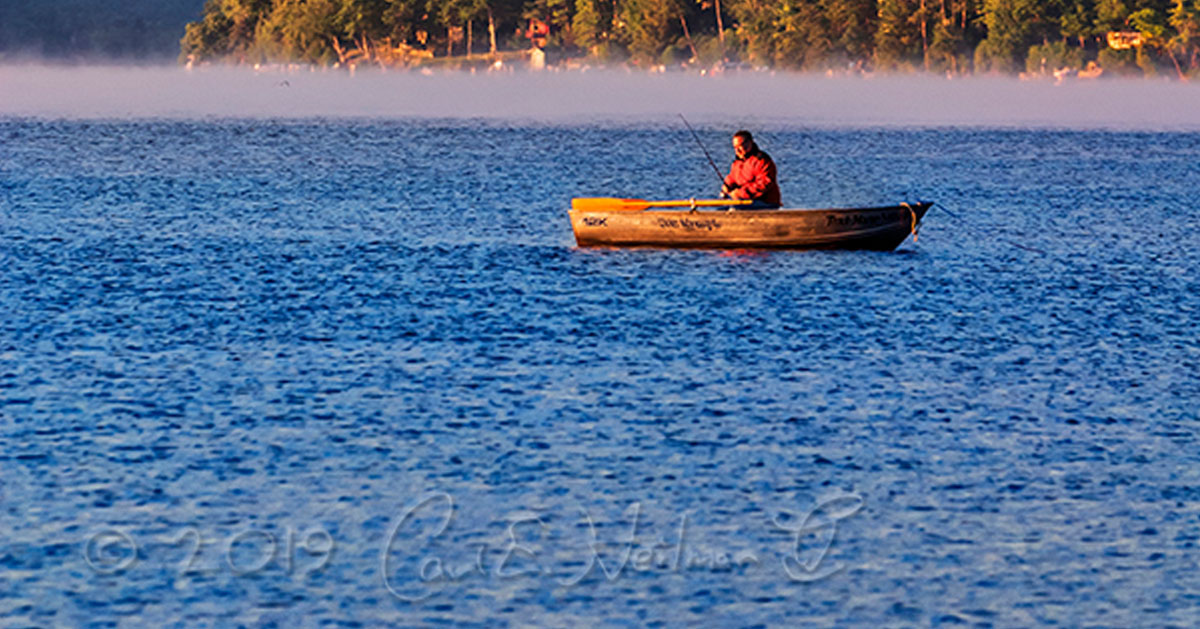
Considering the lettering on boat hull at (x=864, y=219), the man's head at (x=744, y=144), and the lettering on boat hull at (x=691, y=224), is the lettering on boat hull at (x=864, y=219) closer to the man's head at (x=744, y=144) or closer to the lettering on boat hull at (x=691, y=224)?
the lettering on boat hull at (x=691, y=224)

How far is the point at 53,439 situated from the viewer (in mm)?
20422

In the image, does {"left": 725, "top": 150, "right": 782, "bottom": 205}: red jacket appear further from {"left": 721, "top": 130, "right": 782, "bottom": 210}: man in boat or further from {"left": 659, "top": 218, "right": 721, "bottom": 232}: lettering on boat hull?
{"left": 659, "top": 218, "right": 721, "bottom": 232}: lettering on boat hull

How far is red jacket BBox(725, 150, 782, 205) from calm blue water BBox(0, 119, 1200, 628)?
1.58m

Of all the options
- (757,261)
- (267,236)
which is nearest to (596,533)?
(757,261)

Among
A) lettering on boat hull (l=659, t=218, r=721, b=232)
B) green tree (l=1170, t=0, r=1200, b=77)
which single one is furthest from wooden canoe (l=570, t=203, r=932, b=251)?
green tree (l=1170, t=0, r=1200, b=77)

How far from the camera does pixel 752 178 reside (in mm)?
38906

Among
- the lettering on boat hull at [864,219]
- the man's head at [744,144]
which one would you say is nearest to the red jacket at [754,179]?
the man's head at [744,144]

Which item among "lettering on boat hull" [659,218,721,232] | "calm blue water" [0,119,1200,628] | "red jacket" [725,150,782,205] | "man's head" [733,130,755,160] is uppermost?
"man's head" [733,130,755,160]

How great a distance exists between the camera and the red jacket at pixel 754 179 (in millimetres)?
38469

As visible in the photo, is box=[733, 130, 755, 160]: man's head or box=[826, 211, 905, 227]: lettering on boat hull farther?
box=[826, 211, 905, 227]: lettering on boat hull

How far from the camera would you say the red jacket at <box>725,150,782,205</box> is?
38.5 metres

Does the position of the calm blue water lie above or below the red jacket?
below

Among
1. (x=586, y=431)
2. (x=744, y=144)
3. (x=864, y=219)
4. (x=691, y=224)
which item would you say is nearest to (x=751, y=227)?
(x=691, y=224)

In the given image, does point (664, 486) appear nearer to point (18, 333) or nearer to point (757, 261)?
point (18, 333)
